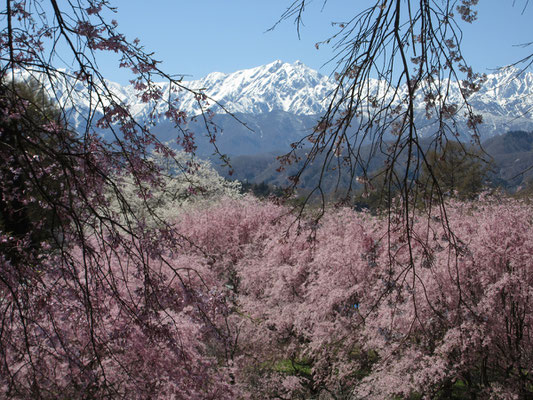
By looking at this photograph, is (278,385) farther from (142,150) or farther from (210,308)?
(142,150)

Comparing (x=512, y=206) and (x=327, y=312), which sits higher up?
(x=512, y=206)

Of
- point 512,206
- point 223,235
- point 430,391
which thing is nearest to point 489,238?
point 512,206

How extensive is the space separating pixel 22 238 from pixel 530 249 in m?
8.60

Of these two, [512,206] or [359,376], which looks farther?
[359,376]

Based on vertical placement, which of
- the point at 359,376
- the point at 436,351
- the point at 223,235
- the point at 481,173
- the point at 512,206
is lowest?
the point at 359,376

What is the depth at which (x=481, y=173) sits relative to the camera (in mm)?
32062

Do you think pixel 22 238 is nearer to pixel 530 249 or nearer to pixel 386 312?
pixel 386 312

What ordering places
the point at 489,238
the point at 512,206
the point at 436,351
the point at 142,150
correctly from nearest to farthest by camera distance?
the point at 142,150 → the point at 436,351 → the point at 489,238 → the point at 512,206

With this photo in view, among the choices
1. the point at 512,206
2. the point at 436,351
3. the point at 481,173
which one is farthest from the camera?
the point at 481,173

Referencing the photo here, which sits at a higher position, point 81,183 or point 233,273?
point 81,183

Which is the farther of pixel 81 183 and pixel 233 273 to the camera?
pixel 233 273

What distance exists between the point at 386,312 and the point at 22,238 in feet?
23.9

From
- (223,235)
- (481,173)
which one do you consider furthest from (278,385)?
(481,173)

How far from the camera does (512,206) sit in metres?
10.4
